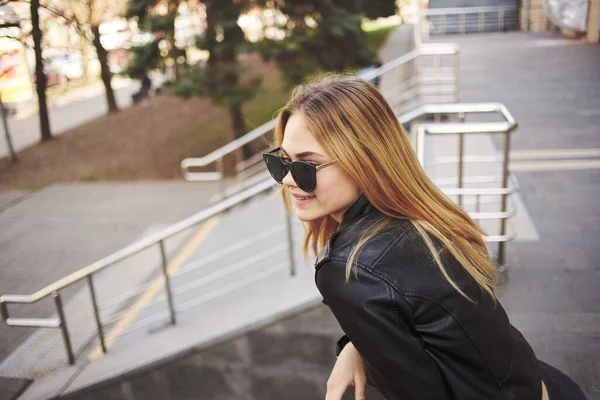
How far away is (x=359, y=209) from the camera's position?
133 cm

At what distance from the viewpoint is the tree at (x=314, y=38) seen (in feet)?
32.4

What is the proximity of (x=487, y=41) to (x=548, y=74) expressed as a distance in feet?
13.6

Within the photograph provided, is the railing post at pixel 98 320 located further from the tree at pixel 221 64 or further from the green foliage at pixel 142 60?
the tree at pixel 221 64

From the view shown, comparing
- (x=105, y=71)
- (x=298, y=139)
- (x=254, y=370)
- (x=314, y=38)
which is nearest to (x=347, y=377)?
(x=298, y=139)

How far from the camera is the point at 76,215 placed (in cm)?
369

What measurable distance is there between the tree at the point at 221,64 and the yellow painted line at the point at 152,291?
3128 mm

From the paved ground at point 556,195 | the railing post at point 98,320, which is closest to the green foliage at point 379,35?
the paved ground at point 556,195

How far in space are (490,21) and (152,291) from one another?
15080 mm

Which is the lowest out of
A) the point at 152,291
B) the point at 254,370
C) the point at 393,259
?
the point at 152,291

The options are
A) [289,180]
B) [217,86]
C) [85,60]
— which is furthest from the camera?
[217,86]

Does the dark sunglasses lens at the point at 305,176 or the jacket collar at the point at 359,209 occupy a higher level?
the dark sunglasses lens at the point at 305,176

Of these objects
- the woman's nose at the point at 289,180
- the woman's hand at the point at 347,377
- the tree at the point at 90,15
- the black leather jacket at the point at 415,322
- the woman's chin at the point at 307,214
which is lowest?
the woman's hand at the point at 347,377

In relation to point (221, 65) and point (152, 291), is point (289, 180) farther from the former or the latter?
point (221, 65)

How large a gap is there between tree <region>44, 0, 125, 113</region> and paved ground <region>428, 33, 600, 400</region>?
2797 millimetres
